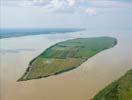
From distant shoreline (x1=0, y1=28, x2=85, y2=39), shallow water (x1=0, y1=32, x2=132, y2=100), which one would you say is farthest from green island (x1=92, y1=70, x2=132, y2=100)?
distant shoreline (x1=0, y1=28, x2=85, y2=39)

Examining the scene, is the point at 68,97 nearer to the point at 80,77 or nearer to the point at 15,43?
the point at 80,77

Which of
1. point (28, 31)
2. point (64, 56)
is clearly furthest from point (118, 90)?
point (28, 31)

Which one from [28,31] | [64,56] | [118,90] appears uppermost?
[28,31]

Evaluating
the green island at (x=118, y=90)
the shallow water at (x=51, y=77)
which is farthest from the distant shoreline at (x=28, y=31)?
the green island at (x=118, y=90)

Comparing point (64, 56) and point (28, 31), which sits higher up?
point (28, 31)

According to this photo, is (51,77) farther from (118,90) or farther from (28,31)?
(118,90)

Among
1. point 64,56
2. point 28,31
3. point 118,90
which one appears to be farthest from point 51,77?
point 118,90

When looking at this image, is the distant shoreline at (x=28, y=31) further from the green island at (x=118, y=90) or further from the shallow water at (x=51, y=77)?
the green island at (x=118, y=90)
